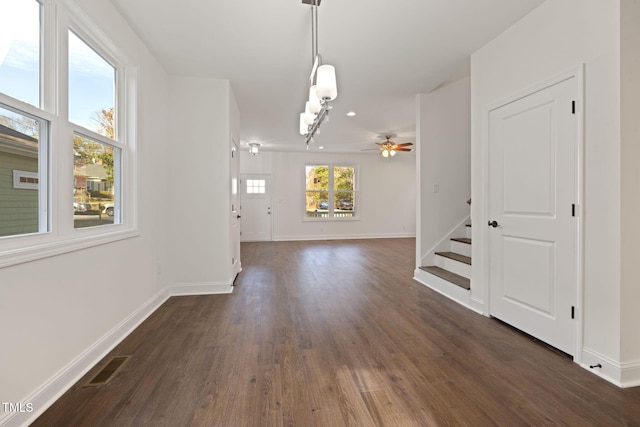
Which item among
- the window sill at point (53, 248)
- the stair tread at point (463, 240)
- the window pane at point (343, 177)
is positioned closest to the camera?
the window sill at point (53, 248)

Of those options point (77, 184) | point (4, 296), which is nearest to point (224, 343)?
point (4, 296)

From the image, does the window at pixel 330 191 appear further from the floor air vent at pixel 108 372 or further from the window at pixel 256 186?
the floor air vent at pixel 108 372

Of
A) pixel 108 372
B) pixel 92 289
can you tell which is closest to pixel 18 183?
pixel 92 289

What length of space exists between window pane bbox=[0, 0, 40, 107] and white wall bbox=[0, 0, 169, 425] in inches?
17.2

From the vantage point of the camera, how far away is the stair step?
3.18 meters

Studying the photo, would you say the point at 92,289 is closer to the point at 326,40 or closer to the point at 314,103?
the point at 314,103

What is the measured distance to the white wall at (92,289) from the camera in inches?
54.5

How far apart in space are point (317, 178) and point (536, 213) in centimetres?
675

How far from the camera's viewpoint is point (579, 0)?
1927 mm

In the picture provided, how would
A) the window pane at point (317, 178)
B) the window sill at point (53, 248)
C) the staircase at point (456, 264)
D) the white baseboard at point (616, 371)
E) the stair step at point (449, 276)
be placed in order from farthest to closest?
the window pane at point (317, 178) → the staircase at point (456, 264) → the stair step at point (449, 276) → the white baseboard at point (616, 371) → the window sill at point (53, 248)

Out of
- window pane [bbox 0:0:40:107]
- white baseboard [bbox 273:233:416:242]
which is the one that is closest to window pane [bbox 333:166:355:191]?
white baseboard [bbox 273:233:416:242]

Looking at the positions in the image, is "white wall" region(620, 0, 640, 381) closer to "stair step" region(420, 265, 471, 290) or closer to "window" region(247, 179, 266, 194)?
"stair step" region(420, 265, 471, 290)

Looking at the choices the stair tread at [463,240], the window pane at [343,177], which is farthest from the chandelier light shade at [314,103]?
the window pane at [343,177]

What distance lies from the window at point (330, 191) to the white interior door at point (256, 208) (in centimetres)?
120
